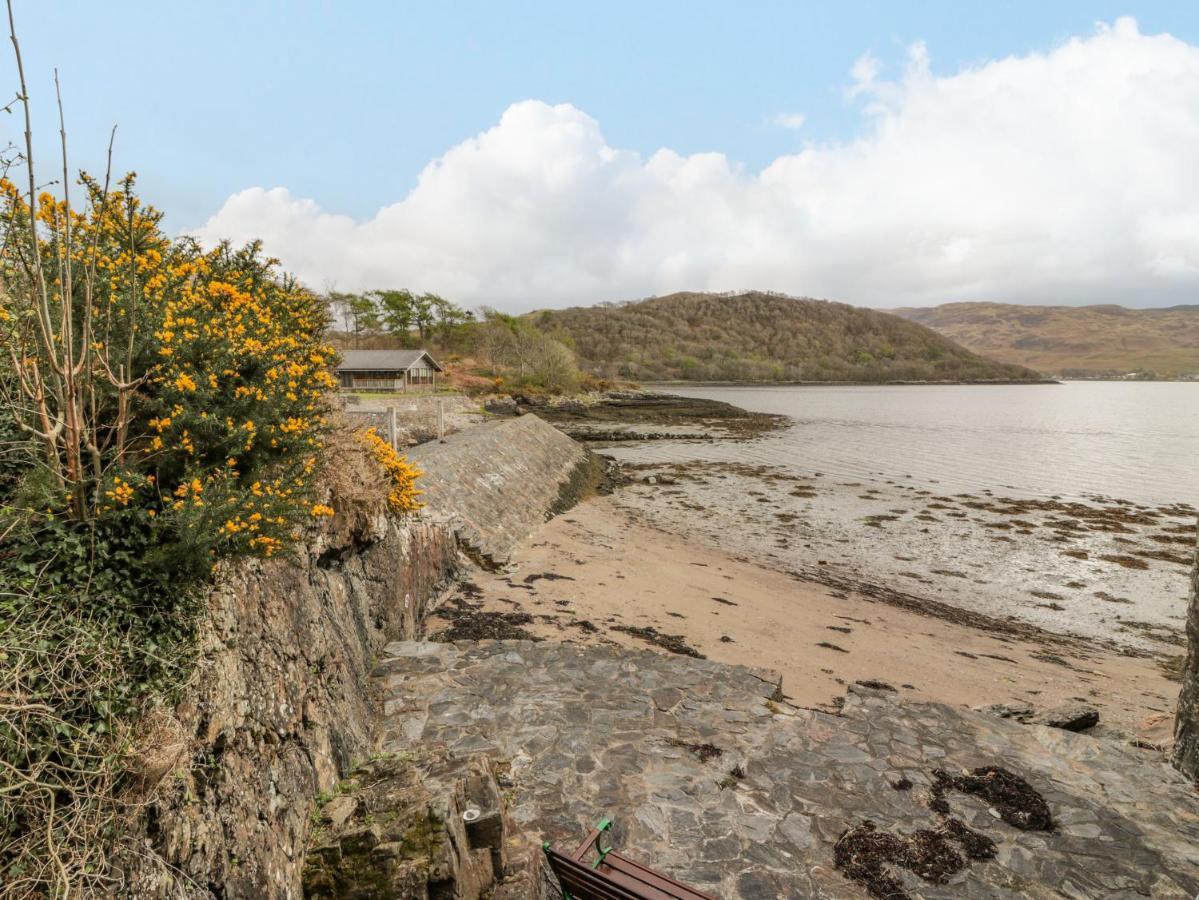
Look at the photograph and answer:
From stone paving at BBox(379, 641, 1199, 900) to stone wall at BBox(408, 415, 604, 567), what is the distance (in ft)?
19.2

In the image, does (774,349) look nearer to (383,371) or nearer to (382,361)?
(382,361)

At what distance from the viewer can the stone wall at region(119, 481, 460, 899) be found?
9.11ft

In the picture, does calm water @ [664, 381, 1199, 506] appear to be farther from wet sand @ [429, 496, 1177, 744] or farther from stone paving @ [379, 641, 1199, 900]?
stone paving @ [379, 641, 1199, 900]

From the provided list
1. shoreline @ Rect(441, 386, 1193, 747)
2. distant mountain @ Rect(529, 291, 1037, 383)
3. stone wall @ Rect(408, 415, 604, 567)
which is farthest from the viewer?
distant mountain @ Rect(529, 291, 1037, 383)

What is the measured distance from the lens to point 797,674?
9.54 m

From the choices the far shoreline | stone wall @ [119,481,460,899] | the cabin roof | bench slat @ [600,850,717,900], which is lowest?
bench slat @ [600,850,717,900]

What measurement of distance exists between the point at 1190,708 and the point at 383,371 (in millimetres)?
48965

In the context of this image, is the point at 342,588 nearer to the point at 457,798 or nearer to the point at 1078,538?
the point at 457,798

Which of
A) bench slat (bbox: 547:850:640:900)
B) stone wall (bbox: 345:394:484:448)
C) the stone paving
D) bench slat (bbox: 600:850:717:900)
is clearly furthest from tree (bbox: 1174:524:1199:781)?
stone wall (bbox: 345:394:484:448)

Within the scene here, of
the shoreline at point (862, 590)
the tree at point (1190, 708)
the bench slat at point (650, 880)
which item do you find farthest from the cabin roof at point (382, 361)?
the bench slat at point (650, 880)

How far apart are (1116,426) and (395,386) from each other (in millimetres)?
70210

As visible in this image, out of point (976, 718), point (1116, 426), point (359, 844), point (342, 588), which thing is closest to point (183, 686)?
point (359, 844)

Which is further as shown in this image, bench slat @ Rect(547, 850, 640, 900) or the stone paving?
the stone paving

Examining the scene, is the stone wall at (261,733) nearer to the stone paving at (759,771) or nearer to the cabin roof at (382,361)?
the stone paving at (759,771)
